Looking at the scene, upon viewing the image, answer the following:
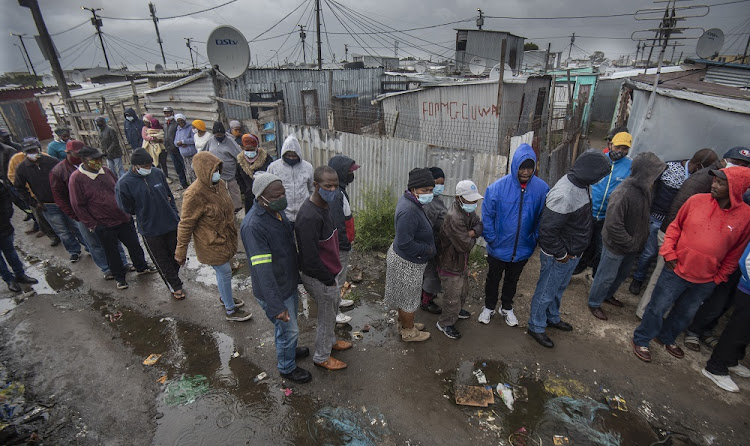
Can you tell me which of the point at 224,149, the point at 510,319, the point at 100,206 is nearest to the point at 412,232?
the point at 510,319

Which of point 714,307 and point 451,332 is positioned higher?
point 714,307

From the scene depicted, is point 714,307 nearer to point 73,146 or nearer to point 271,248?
point 271,248

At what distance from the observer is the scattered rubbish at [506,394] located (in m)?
3.06

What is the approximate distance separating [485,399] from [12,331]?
18.9ft

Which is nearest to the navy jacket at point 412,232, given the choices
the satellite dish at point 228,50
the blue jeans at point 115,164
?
the satellite dish at point 228,50

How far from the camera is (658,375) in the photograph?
3338mm

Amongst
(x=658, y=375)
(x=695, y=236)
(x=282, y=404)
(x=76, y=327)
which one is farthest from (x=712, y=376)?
(x=76, y=327)

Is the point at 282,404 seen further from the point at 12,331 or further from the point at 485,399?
the point at 12,331

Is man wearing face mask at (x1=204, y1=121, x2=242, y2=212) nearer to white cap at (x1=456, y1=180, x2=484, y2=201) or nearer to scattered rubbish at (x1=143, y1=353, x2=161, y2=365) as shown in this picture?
scattered rubbish at (x1=143, y1=353, x2=161, y2=365)

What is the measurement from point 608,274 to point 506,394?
1.98 metres

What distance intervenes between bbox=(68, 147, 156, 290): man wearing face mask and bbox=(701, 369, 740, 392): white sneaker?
724 centimetres

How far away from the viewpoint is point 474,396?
3.09 meters

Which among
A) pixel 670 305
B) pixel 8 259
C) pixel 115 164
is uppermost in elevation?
pixel 115 164

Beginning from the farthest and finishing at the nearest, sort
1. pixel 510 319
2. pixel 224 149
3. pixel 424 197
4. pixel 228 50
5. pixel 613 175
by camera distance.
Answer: pixel 228 50 < pixel 224 149 < pixel 613 175 < pixel 510 319 < pixel 424 197
